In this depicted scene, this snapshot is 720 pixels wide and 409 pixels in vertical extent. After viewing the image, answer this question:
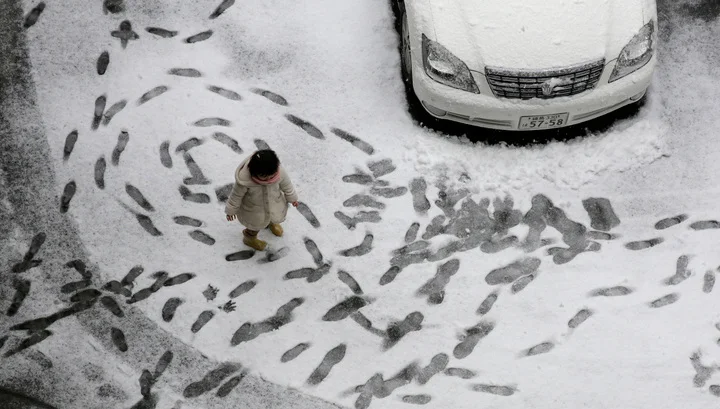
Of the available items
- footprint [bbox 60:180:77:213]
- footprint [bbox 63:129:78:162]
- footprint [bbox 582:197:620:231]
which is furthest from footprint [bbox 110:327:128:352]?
footprint [bbox 582:197:620:231]

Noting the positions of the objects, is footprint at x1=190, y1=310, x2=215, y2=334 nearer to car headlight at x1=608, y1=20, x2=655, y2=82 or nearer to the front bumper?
the front bumper

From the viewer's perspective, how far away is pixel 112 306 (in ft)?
16.7

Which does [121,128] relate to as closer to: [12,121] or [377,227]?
[12,121]

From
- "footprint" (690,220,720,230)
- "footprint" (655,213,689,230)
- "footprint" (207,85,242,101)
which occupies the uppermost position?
"footprint" (690,220,720,230)

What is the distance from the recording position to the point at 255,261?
5.22m

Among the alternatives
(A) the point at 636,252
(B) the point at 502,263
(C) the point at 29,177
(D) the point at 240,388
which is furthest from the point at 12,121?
(A) the point at 636,252

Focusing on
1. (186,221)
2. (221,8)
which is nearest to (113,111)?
(186,221)

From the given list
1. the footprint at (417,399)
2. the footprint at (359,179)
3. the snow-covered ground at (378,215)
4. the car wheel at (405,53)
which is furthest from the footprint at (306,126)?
the footprint at (417,399)

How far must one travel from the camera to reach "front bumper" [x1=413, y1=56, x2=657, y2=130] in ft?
16.9

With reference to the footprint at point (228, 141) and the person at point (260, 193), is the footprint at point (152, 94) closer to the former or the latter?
the footprint at point (228, 141)

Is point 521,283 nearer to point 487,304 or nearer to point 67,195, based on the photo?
point 487,304

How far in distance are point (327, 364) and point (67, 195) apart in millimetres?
2018

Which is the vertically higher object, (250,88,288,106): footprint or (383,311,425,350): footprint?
(250,88,288,106): footprint

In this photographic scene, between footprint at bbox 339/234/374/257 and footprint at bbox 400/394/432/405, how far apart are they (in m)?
0.93
